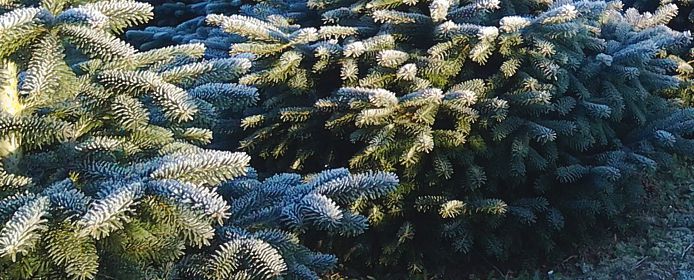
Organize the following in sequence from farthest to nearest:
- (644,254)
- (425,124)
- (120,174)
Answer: (644,254) < (425,124) < (120,174)

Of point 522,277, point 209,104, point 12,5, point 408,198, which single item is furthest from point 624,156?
point 12,5

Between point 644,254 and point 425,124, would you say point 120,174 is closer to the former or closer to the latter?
point 425,124

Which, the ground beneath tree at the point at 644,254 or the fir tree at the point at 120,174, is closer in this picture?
the fir tree at the point at 120,174

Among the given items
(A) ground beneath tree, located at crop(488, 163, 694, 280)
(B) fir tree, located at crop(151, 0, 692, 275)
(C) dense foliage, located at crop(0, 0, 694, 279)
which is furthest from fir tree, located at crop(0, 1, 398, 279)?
(A) ground beneath tree, located at crop(488, 163, 694, 280)

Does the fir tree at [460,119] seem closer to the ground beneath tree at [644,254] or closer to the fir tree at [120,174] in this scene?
the ground beneath tree at [644,254]

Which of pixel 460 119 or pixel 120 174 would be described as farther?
pixel 460 119

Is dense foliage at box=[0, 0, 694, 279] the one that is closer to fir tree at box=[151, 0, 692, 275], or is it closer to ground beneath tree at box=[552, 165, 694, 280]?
fir tree at box=[151, 0, 692, 275]

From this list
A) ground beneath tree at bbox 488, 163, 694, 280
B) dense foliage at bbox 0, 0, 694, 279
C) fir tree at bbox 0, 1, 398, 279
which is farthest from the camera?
ground beneath tree at bbox 488, 163, 694, 280

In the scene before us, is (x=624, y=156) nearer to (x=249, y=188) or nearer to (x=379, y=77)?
(x=379, y=77)

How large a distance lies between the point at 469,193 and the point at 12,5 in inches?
90.2

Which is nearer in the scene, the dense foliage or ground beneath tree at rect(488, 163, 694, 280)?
the dense foliage

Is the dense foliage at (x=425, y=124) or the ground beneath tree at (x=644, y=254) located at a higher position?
the dense foliage at (x=425, y=124)

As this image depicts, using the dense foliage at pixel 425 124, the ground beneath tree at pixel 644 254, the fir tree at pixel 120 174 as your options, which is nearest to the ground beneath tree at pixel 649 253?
the ground beneath tree at pixel 644 254

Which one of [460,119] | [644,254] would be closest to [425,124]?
[460,119]
